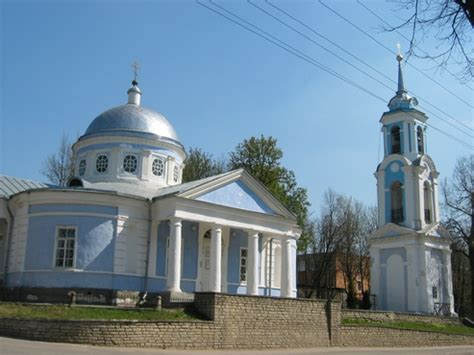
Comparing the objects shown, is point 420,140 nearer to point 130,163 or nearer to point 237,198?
point 237,198

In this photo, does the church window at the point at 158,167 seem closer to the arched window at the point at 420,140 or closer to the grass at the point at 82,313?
the grass at the point at 82,313

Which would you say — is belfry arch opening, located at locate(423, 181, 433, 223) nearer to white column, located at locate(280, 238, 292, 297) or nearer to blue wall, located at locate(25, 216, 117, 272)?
white column, located at locate(280, 238, 292, 297)

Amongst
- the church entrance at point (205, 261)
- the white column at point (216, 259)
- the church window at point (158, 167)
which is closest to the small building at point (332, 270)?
the church entrance at point (205, 261)

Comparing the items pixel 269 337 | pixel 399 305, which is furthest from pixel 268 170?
pixel 269 337

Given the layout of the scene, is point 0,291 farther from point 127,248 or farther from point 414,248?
point 414,248

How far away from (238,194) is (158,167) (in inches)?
199

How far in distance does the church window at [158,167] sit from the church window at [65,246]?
6.37 m

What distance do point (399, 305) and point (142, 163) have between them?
1791cm

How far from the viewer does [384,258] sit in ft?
111

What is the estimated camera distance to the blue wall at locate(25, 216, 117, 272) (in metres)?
20.7

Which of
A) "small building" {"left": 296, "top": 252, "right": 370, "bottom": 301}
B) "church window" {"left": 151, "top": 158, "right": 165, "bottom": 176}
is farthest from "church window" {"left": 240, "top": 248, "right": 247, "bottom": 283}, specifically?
"small building" {"left": 296, "top": 252, "right": 370, "bottom": 301}

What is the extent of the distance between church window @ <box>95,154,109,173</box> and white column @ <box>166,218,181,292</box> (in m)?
6.32

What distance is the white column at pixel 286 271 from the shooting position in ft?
78.8

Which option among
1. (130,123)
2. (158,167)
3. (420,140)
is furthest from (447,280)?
(130,123)
